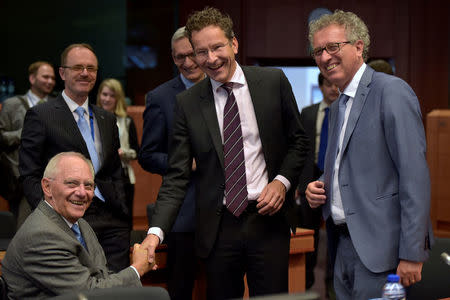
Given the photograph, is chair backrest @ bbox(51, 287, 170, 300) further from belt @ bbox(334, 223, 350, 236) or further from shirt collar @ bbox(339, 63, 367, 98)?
shirt collar @ bbox(339, 63, 367, 98)

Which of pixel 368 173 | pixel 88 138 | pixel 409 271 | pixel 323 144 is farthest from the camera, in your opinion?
pixel 323 144

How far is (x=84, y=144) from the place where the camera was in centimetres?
346

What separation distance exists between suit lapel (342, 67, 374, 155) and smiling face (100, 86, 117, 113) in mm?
3732

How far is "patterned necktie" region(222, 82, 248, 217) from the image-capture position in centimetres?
284

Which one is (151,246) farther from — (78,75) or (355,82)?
(78,75)

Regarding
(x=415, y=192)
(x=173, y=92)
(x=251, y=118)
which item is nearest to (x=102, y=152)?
(x=173, y=92)

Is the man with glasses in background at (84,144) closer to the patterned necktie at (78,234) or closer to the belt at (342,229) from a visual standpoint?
the patterned necktie at (78,234)

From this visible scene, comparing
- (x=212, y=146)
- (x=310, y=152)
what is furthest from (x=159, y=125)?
(x=310, y=152)

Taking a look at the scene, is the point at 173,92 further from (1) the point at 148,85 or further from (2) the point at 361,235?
(1) the point at 148,85

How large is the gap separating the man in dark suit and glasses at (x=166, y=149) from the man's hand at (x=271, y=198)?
55cm

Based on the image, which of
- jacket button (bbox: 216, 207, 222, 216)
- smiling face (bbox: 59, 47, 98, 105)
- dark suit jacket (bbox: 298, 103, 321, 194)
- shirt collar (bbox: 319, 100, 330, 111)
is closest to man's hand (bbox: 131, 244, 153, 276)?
jacket button (bbox: 216, 207, 222, 216)

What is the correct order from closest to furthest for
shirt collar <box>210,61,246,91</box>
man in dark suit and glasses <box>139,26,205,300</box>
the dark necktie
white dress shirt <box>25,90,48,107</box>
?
shirt collar <box>210,61,246,91</box> < man in dark suit and glasses <box>139,26,205,300</box> < the dark necktie < white dress shirt <box>25,90,48,107</box>

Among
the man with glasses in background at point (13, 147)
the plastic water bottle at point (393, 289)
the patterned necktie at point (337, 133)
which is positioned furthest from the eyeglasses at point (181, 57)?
the man with glasses in background at point (13, 147)

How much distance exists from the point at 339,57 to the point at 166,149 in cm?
118
